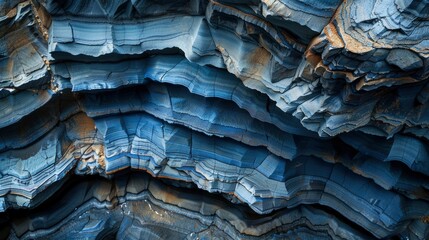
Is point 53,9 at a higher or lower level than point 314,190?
higher

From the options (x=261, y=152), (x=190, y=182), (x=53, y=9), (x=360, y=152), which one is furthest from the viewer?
(x=190, y=182)

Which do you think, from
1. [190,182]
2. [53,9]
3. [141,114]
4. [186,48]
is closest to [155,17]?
[186,48]

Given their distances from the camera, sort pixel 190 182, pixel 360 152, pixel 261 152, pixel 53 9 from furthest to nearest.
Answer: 1. pixel 190 182
2. pixel 261 152
3. pixel 360 152
4. pixel 53 9

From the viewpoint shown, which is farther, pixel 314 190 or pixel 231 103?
pixel 314 190

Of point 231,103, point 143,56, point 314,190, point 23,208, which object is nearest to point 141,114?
point 143,56

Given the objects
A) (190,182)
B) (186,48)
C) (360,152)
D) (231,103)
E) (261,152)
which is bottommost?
(190,182)

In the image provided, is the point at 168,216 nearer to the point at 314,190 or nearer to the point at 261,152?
the point at 261,152
